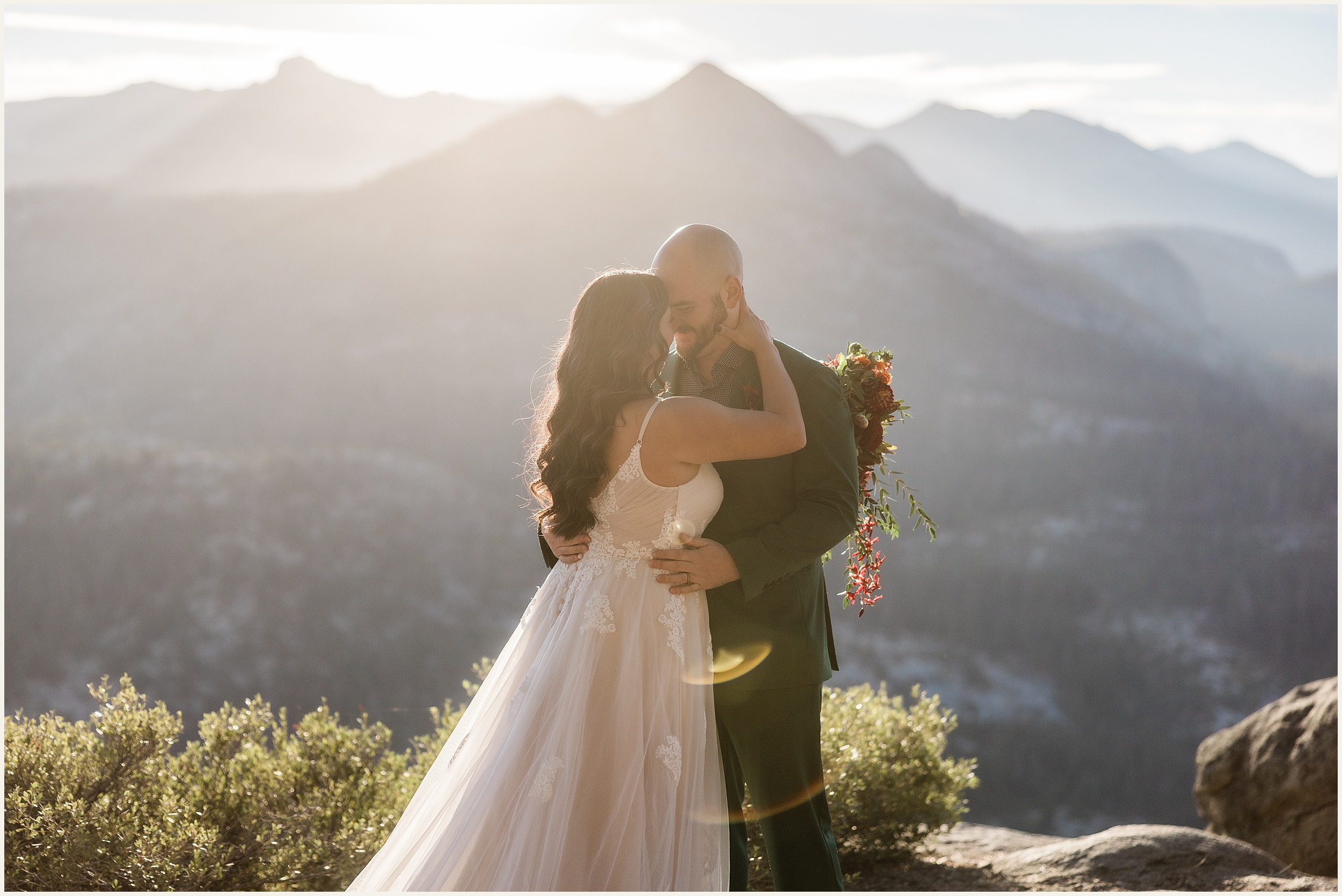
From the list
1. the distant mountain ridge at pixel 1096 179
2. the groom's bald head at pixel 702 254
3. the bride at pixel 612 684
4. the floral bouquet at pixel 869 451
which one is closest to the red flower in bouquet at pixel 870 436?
the floral bouquet at pixel 869 451

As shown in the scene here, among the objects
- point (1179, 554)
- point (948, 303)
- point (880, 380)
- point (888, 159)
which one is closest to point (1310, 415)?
point (1179, 554)

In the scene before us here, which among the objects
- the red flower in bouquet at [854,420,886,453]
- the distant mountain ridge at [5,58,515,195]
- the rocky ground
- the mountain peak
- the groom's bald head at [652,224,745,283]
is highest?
the mountain peak

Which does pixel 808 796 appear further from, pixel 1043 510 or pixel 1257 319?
pixel 1257 319

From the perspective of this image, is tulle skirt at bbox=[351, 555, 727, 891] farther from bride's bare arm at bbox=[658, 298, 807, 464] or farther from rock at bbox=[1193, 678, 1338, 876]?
rock at bbox=[1193, 678, 1338, 876]

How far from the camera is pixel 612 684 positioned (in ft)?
8.80

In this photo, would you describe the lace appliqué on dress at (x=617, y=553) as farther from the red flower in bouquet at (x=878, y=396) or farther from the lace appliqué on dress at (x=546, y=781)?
the red flower in bouquet at (x=878, y=396)

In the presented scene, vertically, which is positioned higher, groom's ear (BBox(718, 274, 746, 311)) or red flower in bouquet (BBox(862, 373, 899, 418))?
groom's ear (BBox(718, 274, 746, 311))

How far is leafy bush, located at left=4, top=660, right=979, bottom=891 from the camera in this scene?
12.5 ft

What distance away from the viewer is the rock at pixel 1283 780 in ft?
15.5

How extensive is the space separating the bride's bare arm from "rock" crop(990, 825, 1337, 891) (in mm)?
2996

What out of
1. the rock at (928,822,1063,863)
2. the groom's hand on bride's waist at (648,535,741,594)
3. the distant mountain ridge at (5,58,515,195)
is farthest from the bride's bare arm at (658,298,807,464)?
the distant mountain ridge at (5,58,515,195)

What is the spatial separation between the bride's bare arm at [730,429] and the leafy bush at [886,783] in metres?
2.65

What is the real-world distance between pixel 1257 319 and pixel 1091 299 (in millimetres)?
19108

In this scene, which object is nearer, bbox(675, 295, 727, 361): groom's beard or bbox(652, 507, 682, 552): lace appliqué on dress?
bbox(652, 507, 682, 552): lace appliqué on dress
